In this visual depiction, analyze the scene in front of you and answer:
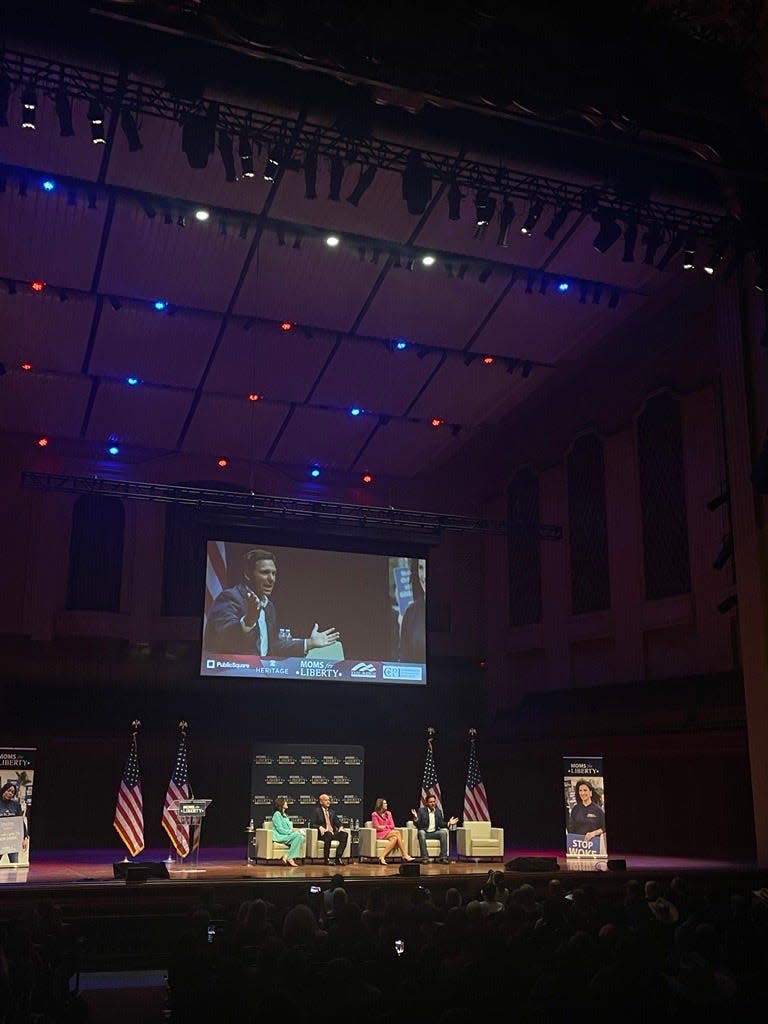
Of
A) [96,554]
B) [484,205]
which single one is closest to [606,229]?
[484,205]

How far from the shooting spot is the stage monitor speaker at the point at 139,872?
8.12m

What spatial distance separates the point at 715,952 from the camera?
383cm

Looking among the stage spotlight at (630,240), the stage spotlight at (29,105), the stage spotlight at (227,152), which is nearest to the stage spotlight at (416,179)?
the stage spotlight at (227,152)

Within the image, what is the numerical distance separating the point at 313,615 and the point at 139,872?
19.7 ft

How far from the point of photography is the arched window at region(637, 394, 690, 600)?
12727 mm

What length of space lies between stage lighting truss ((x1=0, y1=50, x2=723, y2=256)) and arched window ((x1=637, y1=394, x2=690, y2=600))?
3.17m

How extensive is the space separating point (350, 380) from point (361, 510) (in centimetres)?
204

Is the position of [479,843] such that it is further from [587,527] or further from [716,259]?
[716,259]

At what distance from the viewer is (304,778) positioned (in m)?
12.7

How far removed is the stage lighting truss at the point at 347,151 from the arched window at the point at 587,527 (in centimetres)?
458

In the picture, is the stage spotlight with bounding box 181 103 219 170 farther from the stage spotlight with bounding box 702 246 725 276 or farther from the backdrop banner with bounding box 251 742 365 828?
the backdrop banner with bounding box 251 742 365 828

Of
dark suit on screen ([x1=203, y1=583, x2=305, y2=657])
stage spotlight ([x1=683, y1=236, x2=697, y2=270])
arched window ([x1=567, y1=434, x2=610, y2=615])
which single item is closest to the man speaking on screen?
dark suit on screen ([x1=203, y1=583, x2=305, y2=657])

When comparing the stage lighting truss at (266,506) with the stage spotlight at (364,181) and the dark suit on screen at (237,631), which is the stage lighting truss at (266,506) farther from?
the stage spotlight at (364,181)

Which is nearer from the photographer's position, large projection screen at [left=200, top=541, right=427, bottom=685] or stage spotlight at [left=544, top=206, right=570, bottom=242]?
stage spotlight at [left=544, top=206, right=570, bottom=242]
